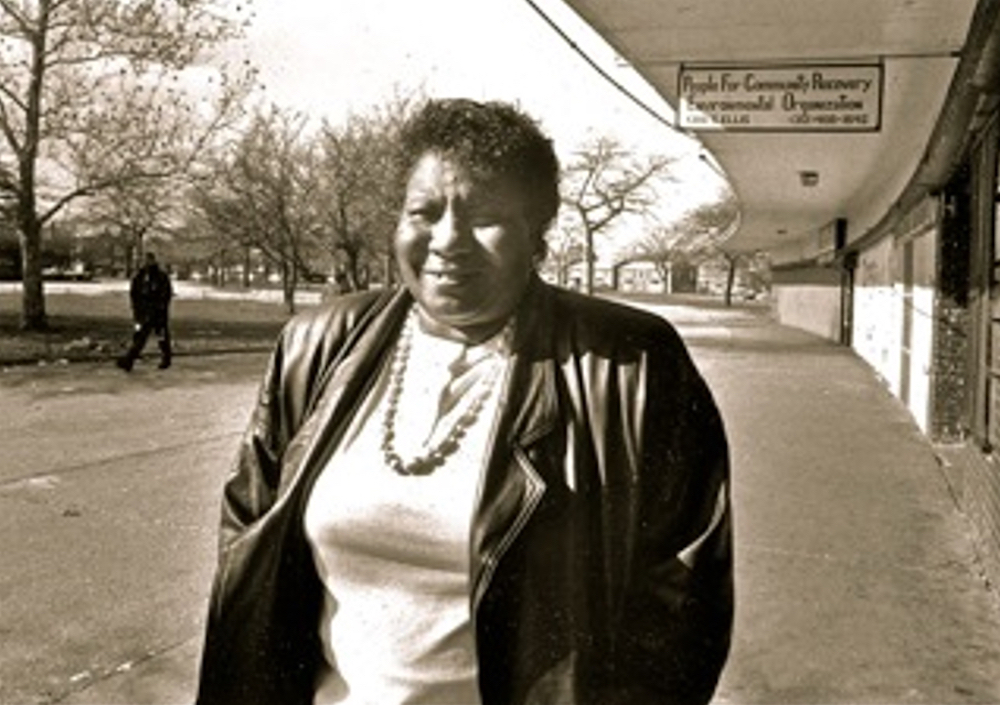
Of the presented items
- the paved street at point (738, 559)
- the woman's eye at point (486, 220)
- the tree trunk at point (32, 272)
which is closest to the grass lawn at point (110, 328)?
the tree trunk at point (32, 272)

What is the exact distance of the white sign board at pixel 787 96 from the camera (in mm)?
6828

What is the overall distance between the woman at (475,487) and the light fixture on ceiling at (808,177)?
500 inches

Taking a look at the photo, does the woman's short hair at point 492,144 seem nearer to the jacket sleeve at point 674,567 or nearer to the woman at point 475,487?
the woman at point 475,487

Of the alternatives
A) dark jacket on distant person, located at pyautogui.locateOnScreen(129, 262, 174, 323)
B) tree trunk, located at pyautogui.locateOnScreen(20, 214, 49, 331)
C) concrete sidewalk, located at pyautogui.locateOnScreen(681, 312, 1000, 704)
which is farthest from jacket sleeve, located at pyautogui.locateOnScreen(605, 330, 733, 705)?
tree trunk, located at pyautogui.locateOnScreen(20, 214, 49, 331)

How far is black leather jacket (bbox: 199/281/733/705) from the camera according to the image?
1.41 meters

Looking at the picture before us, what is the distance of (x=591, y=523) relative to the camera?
142 centimetres

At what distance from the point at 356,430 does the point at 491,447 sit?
23 centimetres

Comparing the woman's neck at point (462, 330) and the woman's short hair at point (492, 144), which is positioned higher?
the woman's short hair at point (492, 144)

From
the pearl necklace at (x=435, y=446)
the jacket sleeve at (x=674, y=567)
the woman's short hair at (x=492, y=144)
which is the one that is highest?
the woman's short hair at (x=492, y=144)

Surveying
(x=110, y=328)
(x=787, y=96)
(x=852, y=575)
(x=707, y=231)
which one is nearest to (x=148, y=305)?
(x=110, y=328)

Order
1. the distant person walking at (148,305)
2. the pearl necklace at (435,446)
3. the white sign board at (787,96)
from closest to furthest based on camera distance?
the pearl necklace at (435,446)
the white sign board at (787,96)
the distant person walking at (148,305)

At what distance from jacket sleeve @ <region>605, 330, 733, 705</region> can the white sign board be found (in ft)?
18.4

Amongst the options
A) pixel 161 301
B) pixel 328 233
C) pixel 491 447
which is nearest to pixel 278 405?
pixel 491 447

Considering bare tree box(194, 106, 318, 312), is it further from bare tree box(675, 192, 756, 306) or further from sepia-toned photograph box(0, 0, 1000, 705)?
Result: bare tree box(675, 192, 756, 306)
